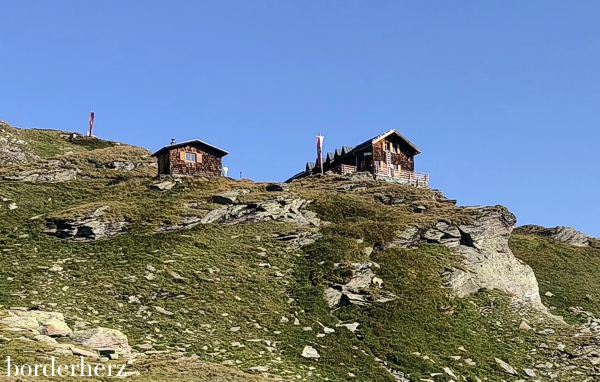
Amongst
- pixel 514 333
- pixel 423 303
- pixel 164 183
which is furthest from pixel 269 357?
pixel 164 183

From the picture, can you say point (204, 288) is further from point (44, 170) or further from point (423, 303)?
point (44, 170)

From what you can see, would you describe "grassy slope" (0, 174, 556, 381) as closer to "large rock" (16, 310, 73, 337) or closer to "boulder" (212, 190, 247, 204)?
"large rock" (16, 310, 73, 337)

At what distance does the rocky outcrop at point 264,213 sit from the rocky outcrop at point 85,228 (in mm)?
7155

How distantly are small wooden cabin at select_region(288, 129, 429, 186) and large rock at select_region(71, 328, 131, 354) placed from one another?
5204 centimetres

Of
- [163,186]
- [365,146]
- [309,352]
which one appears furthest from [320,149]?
[309,352]

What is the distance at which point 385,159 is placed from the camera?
271ft

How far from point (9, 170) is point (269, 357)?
45.9 meters

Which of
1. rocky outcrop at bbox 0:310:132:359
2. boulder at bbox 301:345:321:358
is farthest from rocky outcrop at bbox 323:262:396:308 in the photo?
rocky outcrop at bbox 0:310:132:359

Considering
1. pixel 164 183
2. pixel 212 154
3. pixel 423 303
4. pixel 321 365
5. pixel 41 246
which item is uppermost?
pixel 212 154

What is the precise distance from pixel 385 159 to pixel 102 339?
59194 mm

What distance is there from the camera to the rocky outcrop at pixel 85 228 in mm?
46125

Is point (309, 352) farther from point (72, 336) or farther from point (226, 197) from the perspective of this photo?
point (226, 197)

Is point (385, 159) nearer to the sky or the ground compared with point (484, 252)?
nearer to the sky

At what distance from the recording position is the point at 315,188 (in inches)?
2670
